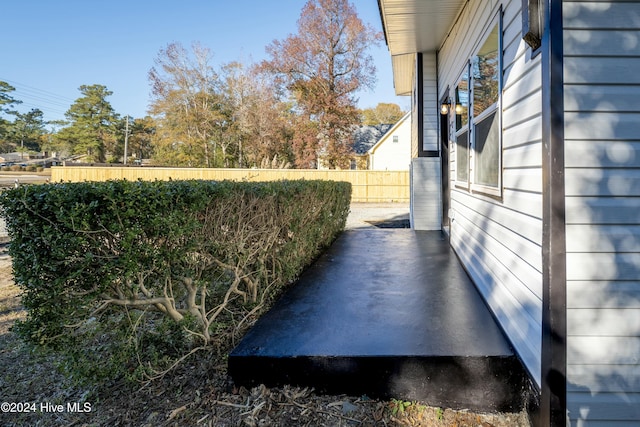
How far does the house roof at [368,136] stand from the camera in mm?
29859

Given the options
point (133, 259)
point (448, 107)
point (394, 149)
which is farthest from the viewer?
point (394, 149)

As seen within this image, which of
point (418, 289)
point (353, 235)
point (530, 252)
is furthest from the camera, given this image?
point (353, 235)

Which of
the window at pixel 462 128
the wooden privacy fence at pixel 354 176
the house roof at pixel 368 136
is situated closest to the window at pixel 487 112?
the window at pixel 462 128

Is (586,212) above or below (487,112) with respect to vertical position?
below

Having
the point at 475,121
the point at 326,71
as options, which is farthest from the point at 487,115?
the point at 326,71

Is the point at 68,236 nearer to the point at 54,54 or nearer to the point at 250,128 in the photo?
the point at 250,128

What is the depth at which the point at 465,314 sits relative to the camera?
8.18 ft

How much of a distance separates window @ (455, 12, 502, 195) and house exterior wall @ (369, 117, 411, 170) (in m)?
22.1

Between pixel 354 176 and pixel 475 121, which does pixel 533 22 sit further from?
pixel 354 176

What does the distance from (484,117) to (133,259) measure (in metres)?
2.83

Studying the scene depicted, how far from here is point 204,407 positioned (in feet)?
6.14

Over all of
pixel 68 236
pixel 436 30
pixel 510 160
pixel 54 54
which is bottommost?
pixel 68 236

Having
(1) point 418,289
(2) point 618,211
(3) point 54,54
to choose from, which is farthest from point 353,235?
(3) point 54,54

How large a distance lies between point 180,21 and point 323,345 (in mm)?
28941
